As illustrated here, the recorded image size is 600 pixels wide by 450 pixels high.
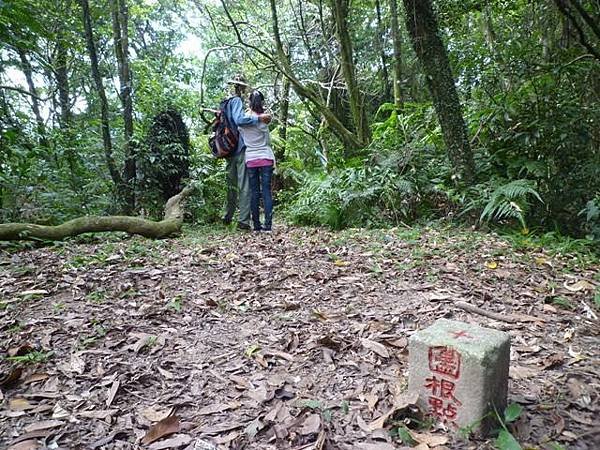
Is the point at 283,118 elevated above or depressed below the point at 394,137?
above

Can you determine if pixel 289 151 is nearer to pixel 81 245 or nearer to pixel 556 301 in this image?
pixel 81 245

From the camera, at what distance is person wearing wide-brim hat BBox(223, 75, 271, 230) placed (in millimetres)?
5359

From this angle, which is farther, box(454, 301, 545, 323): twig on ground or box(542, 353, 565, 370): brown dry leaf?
box(454, 301, 545, 323): twig on ground

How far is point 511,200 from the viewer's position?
14.3 feet

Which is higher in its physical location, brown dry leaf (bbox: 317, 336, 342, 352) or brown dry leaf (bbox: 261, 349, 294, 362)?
brown dry leaf (bbox: 317, 336, 342, 352)

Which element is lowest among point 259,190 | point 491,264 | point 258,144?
point 491,264

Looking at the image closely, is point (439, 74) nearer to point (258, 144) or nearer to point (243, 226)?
point (258, 144)

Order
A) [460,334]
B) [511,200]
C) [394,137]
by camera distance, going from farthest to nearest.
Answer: [394,137], [511,200], [460,334]

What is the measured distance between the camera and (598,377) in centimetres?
197

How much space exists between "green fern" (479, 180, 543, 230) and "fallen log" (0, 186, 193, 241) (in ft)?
12.4

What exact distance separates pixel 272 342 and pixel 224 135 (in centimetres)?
386

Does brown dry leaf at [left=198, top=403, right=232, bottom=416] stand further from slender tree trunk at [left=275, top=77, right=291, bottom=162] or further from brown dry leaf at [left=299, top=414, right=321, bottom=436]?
slender tree trunk at [left=275, top=77, right=291, bottom=162]

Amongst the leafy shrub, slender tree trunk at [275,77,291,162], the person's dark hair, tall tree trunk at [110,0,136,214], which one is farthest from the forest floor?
slender tree trunk at [275,77,291,162]

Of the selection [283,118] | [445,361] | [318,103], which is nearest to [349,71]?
[318,103]
